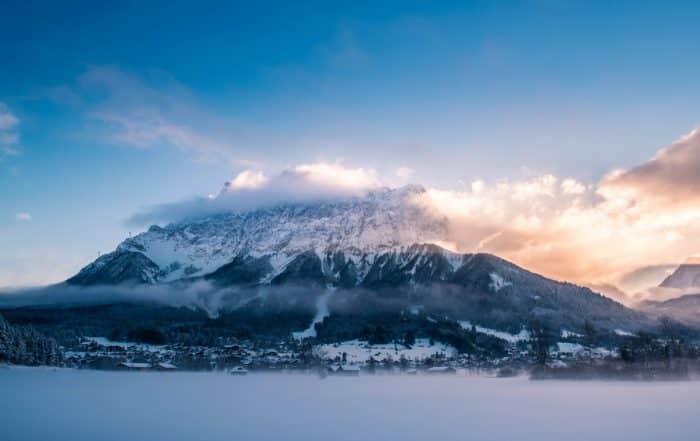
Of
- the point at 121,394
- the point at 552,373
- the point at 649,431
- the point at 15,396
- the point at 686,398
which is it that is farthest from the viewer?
Answer: the point at 552,373

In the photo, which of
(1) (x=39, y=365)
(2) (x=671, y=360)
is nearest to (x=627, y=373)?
(2) (x=671, y=360)

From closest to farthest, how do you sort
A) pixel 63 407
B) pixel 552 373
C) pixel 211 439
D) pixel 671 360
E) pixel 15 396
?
pixel 211 439, pixel 63 407, pixel 15 396, pixel 671 360, pixel 552 373

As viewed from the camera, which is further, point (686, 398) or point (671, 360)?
point (671, 360)

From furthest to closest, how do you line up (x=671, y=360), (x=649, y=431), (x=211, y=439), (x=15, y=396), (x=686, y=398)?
(x=671, y=360) → (x=686, y=398) → (x=15, y=396) → (x=649, y=431) → (x=211, y=439)

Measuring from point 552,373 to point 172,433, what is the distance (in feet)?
448

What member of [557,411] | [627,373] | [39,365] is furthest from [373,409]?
[39,365]

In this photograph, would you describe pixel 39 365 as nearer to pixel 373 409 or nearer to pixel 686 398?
pixel 373 409

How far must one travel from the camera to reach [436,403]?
88.1m

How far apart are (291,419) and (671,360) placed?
119 m

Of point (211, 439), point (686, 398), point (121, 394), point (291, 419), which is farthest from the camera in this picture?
point (121, 394)

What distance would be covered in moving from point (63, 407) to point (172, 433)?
3060 centimetres

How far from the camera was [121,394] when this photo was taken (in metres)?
99.2

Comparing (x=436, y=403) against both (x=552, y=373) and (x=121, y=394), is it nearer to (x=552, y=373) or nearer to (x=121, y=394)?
(x=121, y=394)

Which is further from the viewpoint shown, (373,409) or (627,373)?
(627,373)
